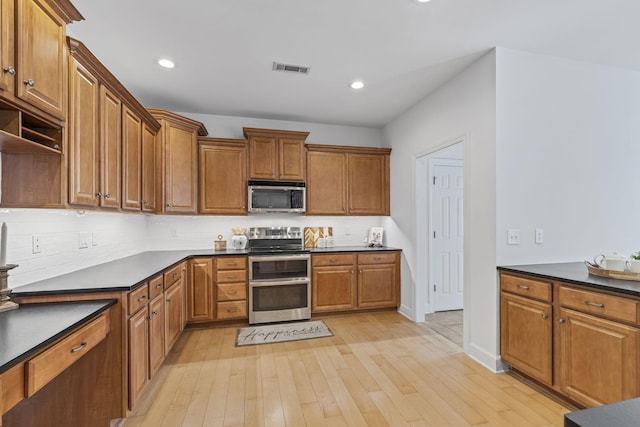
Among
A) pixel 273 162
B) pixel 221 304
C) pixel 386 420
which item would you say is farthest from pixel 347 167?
pixel 386 420

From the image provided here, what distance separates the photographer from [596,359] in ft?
6.02

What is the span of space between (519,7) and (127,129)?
3128 mm

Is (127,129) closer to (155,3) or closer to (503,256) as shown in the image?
(155,3)

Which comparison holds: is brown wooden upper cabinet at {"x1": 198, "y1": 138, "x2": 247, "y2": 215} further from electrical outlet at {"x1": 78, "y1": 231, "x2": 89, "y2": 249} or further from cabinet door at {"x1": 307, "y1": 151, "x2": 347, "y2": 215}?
electrical outlet at {"x1": 78, "y1": 231, "x2": 89, "y2": 249}

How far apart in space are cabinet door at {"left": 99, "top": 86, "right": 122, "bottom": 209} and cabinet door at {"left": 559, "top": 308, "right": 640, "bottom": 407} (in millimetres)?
3334

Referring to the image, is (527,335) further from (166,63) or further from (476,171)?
(166,63)

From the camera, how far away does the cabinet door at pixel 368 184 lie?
435cm

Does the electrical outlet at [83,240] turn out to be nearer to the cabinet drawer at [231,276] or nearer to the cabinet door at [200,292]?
the cabinet door at [200,292]

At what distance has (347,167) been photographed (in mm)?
4320

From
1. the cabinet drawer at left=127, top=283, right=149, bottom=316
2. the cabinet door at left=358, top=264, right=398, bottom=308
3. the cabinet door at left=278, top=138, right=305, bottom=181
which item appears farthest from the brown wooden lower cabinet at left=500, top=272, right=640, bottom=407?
the cabinet drawer at left=127, top=283, right=149, bottom=316

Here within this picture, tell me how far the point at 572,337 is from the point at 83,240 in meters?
3.68

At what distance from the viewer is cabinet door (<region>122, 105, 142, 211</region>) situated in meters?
2.51

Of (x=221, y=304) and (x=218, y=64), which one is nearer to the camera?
(x=218, y=64)

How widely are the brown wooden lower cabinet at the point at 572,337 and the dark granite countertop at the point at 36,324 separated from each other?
2.84 m
